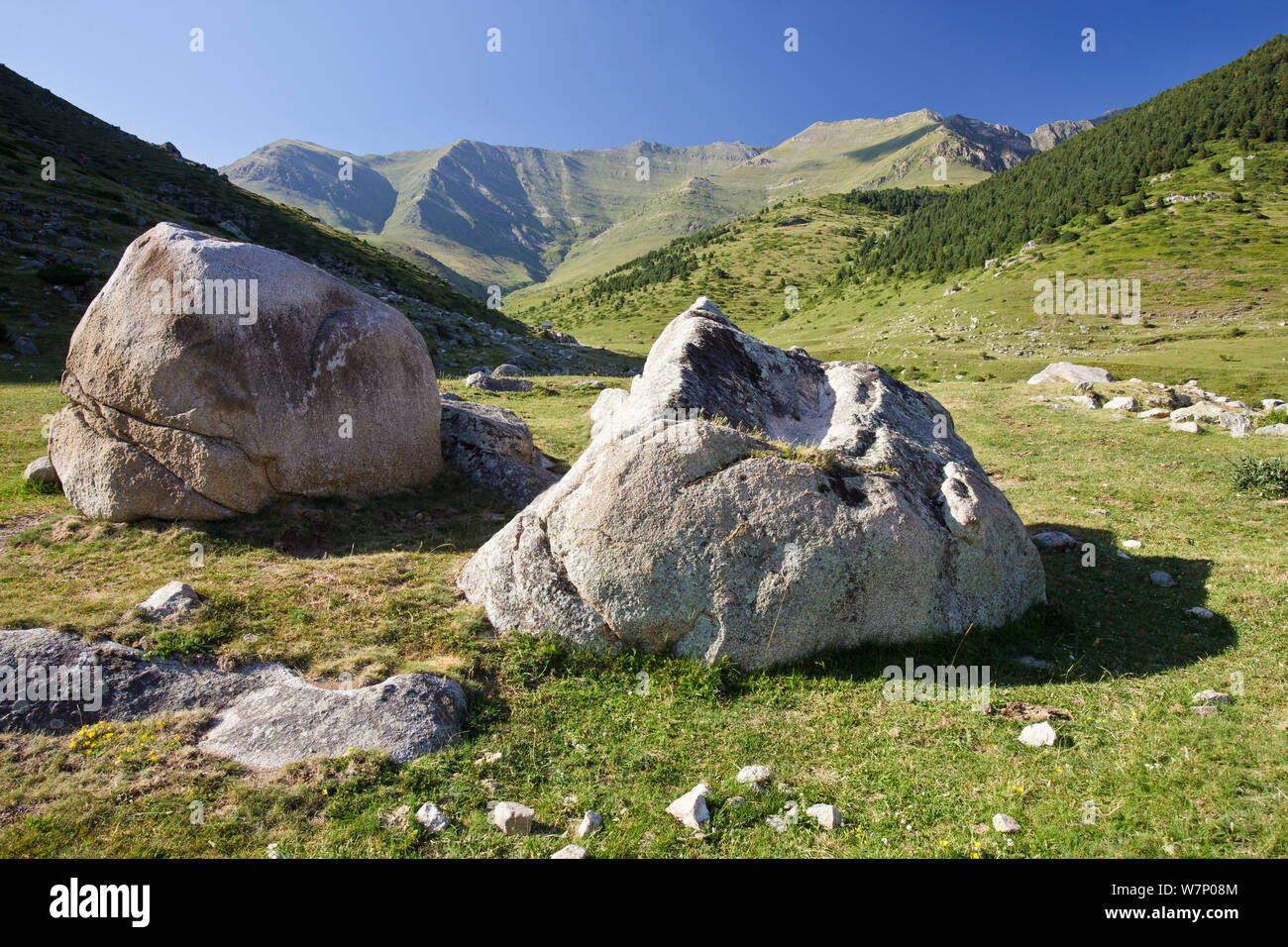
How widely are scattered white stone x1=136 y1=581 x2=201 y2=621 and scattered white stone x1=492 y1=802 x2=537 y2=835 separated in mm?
6164

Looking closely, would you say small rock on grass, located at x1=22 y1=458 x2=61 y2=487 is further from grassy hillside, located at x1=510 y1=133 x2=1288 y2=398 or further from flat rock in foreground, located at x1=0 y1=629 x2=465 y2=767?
grassy hillside, located at x1=510 y1=133 x2=1288 y2=398

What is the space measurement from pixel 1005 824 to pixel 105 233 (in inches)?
2332

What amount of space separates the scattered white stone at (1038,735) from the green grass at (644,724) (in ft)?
0.49

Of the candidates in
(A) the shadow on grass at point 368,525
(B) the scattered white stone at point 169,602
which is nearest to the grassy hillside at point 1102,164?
(A) the shadow on grass at point 368,525

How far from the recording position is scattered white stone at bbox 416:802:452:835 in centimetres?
617

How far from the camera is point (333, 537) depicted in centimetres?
1284

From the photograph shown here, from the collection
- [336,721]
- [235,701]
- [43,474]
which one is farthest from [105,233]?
[336,721]

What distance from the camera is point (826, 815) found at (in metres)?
6.26

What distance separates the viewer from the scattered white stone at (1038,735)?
23.6ft

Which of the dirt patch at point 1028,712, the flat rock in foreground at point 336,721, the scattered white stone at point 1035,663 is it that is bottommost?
the dirt patch at point 1028,712

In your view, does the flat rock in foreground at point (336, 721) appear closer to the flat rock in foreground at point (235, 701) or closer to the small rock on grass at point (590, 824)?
the flat rock in foreground at point (235, 701)

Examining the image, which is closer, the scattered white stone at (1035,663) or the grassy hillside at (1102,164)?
the scattered white stone at (1035,663)
